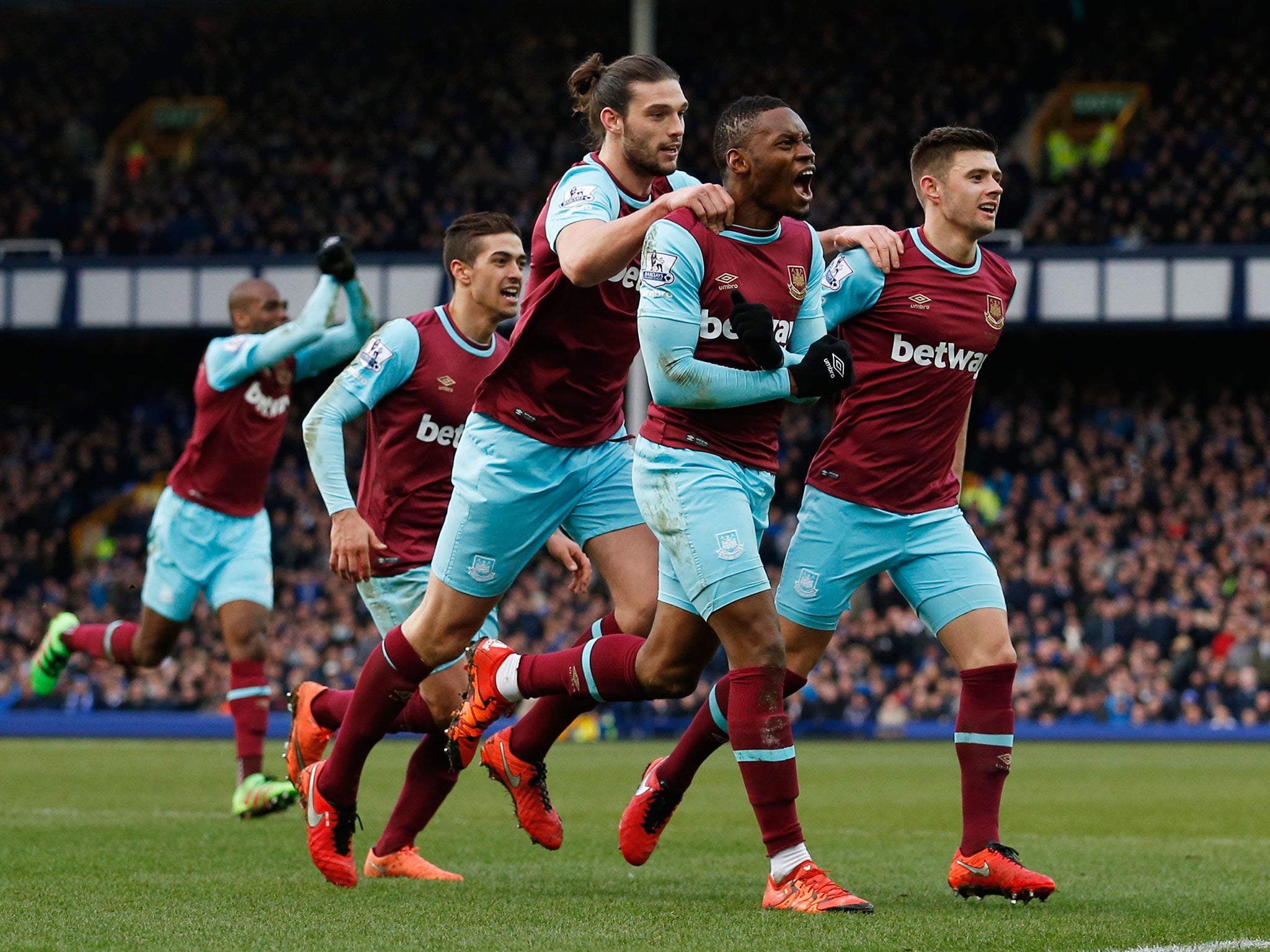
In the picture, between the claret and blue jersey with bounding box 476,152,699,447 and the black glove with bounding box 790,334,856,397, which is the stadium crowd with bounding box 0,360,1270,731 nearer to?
the claret and blue jersey with bounding box 476,152,699,447

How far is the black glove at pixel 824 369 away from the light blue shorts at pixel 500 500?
112cm

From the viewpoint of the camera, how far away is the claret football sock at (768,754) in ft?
18.0

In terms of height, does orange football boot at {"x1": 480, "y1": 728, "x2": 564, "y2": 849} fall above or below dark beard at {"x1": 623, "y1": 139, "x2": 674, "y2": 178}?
below

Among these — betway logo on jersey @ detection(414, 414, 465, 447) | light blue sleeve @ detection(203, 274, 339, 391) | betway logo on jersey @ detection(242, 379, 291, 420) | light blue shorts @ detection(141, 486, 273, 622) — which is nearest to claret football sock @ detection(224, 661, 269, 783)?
light blue shorts @ detection(141, 486, 273, 622)

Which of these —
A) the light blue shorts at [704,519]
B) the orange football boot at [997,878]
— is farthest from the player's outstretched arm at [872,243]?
the orange football boot at [997,878]

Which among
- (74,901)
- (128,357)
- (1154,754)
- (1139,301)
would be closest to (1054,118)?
(1139,301)

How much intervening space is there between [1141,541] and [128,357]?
1825cm

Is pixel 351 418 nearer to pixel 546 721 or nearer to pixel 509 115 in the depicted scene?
pixel 546 721

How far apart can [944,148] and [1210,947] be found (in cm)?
312

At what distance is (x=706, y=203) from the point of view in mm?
5094

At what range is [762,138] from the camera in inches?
219

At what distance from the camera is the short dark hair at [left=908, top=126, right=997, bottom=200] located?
6.49m

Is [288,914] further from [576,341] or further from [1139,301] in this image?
[1139,301]

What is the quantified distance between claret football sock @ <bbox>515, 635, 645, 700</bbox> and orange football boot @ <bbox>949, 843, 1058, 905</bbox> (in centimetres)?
123
